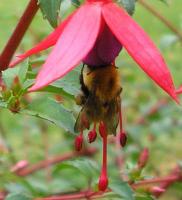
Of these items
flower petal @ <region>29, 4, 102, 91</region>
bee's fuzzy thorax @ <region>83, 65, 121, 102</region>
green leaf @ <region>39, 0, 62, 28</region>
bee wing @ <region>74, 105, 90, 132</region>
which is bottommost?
bee wing @ <region>74, 105, 90, 132</region>

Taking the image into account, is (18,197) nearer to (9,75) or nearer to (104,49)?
(9,75)

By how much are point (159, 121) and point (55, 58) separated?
172cm

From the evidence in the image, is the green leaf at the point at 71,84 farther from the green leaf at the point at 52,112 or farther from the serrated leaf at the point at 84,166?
the serrated leaf at the point at 84,166

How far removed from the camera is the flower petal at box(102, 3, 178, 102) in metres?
0.79

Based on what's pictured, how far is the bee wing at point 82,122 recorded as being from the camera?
96cm

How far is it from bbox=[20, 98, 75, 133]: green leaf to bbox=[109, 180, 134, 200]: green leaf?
8.0 inches

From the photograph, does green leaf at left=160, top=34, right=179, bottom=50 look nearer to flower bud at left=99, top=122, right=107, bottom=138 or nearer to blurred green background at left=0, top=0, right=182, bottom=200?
blurred green background at left=0, top=0, right=182, bottom=200

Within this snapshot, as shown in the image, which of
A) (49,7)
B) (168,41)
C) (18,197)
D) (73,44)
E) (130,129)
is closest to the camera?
(73,44)

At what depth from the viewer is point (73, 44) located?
808 millimetres

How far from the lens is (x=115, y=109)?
0.93 meters

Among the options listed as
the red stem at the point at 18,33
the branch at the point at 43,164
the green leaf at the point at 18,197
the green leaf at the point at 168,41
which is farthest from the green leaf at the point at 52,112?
the green leaf at the point at 168,41

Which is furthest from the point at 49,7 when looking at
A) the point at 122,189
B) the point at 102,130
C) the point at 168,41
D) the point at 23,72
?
the point at 168,41

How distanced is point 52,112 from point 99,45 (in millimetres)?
210

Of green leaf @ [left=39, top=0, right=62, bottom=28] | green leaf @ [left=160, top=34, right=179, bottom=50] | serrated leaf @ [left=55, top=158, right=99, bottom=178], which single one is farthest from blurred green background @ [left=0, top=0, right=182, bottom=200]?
green leaf @ [left=39, top=0, right=62, bottom=28]
